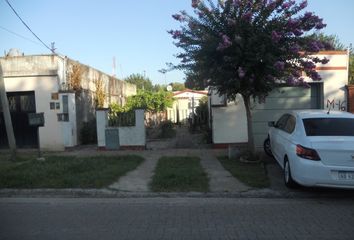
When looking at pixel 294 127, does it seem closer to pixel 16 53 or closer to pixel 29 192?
pixel 29 192

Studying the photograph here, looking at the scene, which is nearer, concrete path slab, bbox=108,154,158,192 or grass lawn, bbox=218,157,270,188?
concrete path slab, bbox=108,154,158,192

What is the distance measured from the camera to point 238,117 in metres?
15.7

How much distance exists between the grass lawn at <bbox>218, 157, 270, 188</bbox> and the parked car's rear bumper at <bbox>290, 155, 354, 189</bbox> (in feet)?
4.06

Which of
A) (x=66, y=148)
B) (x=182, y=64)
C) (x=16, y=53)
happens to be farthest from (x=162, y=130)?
(x=182, y=64)

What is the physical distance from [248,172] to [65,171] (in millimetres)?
4508

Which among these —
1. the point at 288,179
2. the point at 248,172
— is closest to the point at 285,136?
the point at 288,179

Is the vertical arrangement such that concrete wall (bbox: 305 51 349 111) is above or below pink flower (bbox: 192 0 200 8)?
below

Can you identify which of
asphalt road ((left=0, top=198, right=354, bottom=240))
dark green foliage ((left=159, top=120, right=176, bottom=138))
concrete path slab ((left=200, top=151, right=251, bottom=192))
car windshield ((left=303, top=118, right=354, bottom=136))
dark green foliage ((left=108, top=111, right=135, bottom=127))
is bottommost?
asphalt road ((left=0, top=198, right=354, bottom=240))

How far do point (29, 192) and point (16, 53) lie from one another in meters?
10.0

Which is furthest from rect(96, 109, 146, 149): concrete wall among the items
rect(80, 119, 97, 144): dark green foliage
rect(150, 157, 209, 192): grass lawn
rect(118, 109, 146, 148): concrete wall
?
rect(150, 157, 209, 192): grass lawn

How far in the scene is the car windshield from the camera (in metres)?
9.16

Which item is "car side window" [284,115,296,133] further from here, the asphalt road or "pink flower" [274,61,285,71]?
the asphalt road

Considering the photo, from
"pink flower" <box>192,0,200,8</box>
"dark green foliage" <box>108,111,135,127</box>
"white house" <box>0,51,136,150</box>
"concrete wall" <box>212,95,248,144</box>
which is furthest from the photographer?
"white house" <box>0,51,136,150</box>

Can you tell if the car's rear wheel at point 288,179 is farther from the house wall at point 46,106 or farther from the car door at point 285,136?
the house wall at point 46,106
